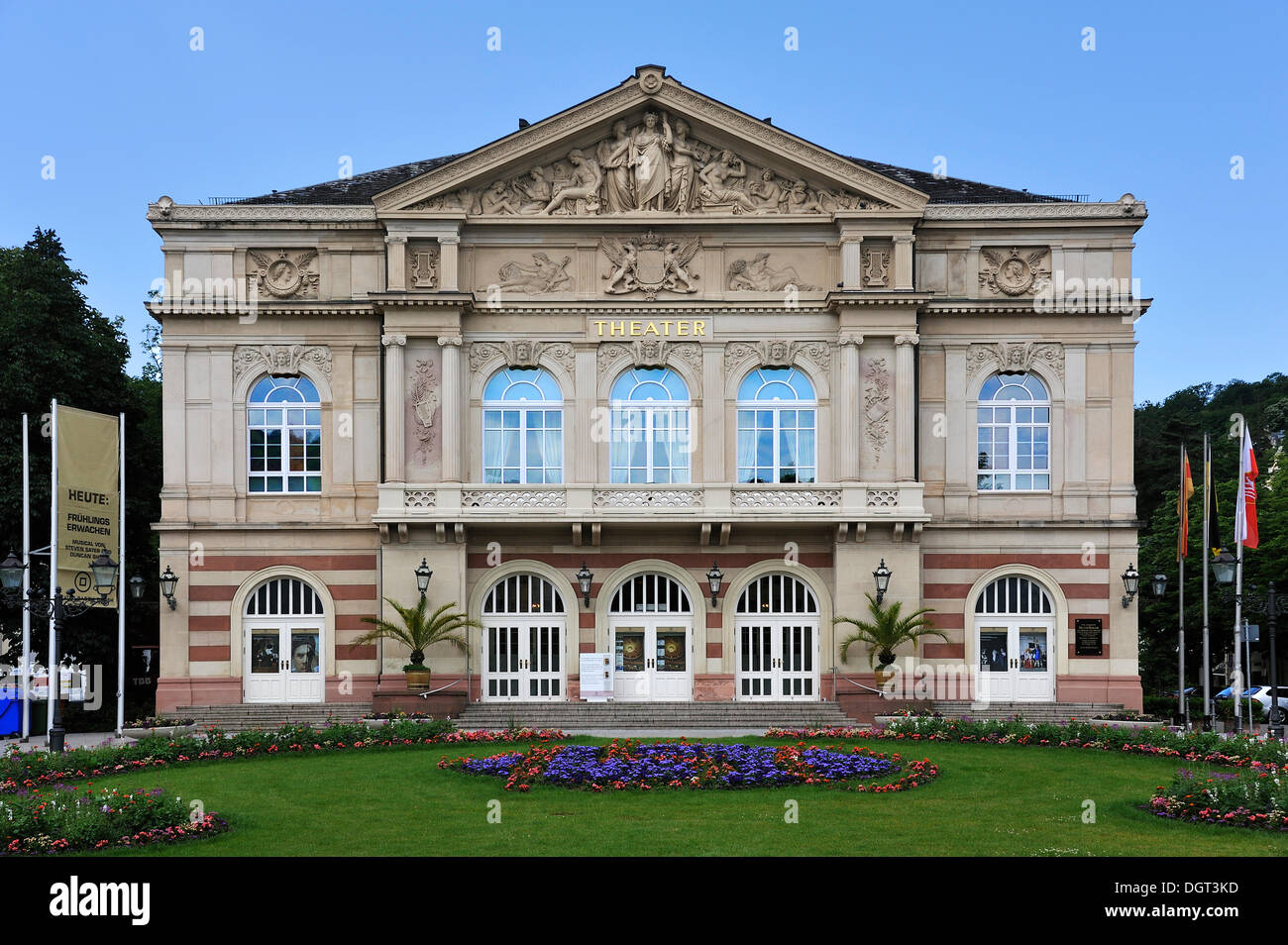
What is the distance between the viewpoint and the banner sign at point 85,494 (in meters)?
36.0

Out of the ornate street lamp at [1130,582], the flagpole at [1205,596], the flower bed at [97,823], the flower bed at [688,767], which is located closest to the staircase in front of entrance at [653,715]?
the ornate street lamp at [1130,582]

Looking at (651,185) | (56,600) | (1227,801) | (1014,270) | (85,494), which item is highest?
(651,185)

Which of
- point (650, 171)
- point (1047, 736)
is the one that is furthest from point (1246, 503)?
point (650, 171)

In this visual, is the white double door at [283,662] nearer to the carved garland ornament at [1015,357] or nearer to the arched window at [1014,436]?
the arched window at [1014,436]

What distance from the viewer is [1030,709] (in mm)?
38938

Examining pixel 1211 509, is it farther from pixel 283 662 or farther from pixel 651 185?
pixel 283 662

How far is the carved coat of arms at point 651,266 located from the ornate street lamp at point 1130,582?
49.8ft

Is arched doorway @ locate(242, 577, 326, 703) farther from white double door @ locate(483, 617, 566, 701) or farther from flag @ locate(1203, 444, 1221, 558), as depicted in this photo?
flag @ locate(1203, 444, 1221, 558)

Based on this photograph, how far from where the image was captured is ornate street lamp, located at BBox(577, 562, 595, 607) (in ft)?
128

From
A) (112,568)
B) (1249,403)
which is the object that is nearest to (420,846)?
(112,568)

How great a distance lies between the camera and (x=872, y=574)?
39500mm

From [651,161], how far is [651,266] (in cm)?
309

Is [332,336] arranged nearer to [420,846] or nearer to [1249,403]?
[420,846]

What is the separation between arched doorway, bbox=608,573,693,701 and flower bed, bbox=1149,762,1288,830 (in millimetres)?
20851
